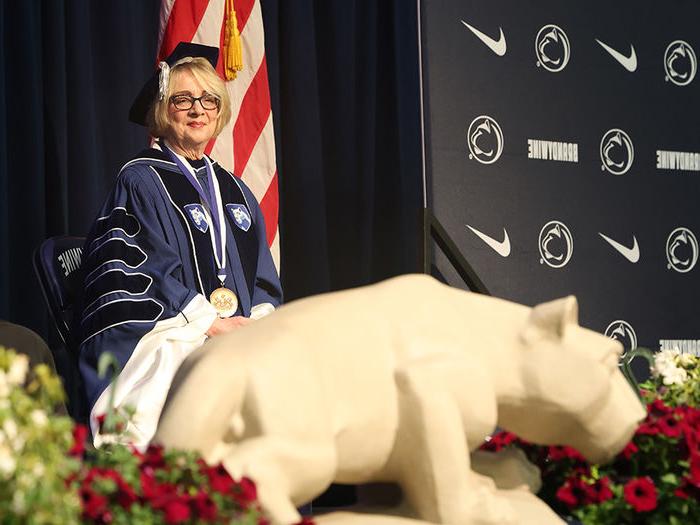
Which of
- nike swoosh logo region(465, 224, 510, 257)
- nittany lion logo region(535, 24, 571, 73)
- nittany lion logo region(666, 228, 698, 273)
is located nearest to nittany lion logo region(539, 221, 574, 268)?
nike swoosh logo region(465, 224, 510, 257)

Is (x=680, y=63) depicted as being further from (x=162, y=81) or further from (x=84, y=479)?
(x=84, y=479)

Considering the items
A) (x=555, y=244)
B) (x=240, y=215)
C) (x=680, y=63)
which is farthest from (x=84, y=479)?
(x=680, y=63)

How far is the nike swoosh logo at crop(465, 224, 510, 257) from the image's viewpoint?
406 cm

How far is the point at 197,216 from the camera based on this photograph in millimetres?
3223

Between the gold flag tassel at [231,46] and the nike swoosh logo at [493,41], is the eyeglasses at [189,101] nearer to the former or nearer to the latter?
the gold flag tassel at [231,46]

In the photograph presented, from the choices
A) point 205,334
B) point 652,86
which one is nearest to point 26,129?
point 205,334

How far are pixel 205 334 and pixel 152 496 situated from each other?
1.89 meters

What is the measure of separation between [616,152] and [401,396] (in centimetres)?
324

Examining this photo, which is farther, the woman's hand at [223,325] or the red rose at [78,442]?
the woman's hand at [223,325]

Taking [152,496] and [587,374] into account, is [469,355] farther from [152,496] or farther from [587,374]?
[152,496]

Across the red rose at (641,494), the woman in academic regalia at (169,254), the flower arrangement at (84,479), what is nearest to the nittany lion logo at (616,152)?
the woman in academic regalia at (169,254)

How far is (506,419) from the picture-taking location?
1.44 m

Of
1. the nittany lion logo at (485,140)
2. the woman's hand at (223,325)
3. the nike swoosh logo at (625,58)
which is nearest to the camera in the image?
the woman's hand at (223,325)

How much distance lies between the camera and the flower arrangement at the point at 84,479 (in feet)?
3.12
